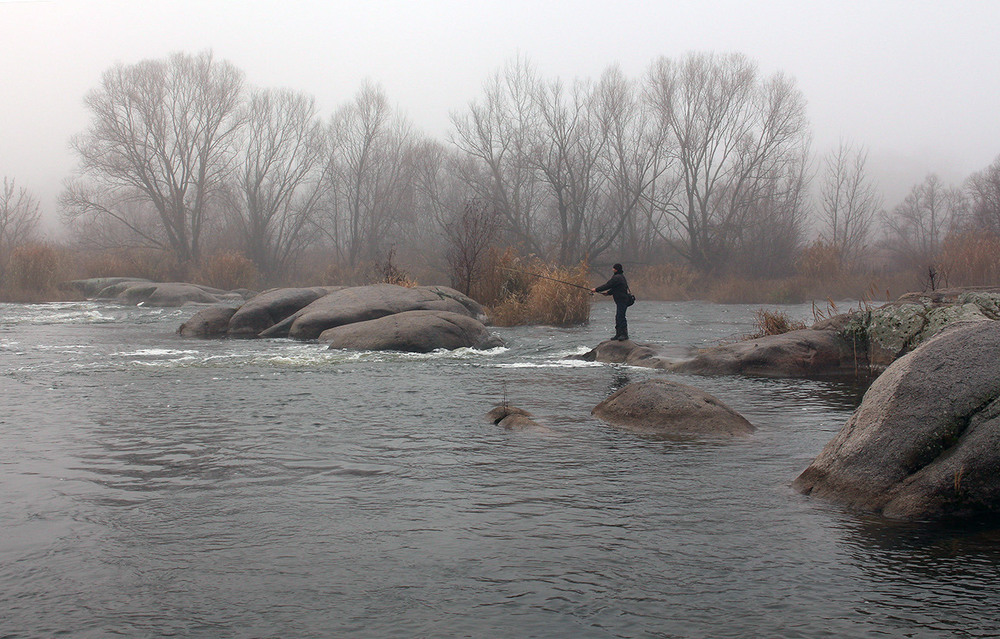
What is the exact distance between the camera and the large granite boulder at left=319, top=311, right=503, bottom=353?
15.6 meters

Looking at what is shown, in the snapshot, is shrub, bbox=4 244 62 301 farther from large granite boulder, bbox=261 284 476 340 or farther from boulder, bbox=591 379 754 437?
boulder, bbox=591 379 754 437

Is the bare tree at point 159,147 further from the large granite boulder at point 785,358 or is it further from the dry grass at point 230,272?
the large granite boulder at point 785,358

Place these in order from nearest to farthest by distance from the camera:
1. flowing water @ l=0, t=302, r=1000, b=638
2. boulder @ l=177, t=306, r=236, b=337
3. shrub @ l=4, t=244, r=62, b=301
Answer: flowing water @ l=0, t=302, r=1000, b=638, boulder @ l=177, t=306, r=236, b=337, shrub @ l=4, t=244, r=62, b=301

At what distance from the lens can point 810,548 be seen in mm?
4633

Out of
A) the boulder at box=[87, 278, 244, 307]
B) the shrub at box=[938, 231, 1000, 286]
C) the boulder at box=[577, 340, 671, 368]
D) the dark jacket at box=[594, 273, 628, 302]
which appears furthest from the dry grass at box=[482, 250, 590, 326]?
the boulder at box=[87, 278, 244, 307]

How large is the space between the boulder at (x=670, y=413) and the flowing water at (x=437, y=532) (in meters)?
0.27

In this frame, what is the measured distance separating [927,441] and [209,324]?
16866 mm

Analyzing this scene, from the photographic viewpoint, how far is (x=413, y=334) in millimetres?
15711

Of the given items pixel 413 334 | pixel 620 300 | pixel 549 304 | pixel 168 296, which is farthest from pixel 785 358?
pixel 168 296

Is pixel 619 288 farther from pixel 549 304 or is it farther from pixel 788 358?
pixel 549 304

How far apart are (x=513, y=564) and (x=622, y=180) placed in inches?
1674

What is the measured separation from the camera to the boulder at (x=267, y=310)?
19.2m

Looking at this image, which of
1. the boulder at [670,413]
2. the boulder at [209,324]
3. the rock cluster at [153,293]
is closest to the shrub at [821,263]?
the rock cluster at [153,293]

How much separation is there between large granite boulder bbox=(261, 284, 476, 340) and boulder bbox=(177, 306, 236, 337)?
1388mm
